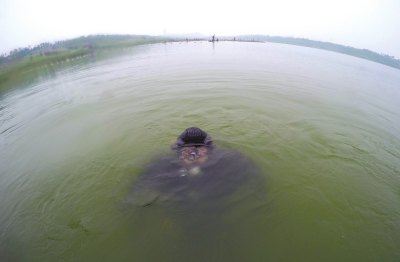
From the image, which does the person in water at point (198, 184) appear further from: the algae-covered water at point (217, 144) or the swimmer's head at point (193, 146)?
the algae-covered water at point (217, 144)

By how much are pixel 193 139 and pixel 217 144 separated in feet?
4.42

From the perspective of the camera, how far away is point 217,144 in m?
7.76

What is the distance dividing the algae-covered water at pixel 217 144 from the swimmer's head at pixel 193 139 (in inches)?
41.1

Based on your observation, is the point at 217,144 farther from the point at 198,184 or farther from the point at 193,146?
the point at 198,184

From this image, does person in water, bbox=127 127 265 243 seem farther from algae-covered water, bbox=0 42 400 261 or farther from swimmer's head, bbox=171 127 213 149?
algae-covered water, bbox=0 42 400 261

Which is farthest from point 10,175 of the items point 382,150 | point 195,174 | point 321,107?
A: point 321,107

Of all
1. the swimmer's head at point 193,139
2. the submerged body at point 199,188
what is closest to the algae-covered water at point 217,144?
the submerged body at point 199,188

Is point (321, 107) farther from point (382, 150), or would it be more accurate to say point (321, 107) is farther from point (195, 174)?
point (195, 174)

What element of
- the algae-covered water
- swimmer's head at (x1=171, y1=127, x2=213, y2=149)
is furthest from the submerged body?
swimmer's head at (x1=171, y1=127, x2=213, y2=149)

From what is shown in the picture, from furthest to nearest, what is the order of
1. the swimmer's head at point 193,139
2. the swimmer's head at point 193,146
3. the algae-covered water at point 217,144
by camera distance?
the swimmer's head at point 193,139 < the swimmer's head at point 193,146 < the algae-covered water at point 217,144

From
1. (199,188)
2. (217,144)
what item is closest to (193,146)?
(217,144)

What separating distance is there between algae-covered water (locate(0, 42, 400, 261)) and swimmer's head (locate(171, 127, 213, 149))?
1.04 metres

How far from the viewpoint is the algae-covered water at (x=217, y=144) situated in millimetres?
4172

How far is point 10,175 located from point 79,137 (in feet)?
9.69
